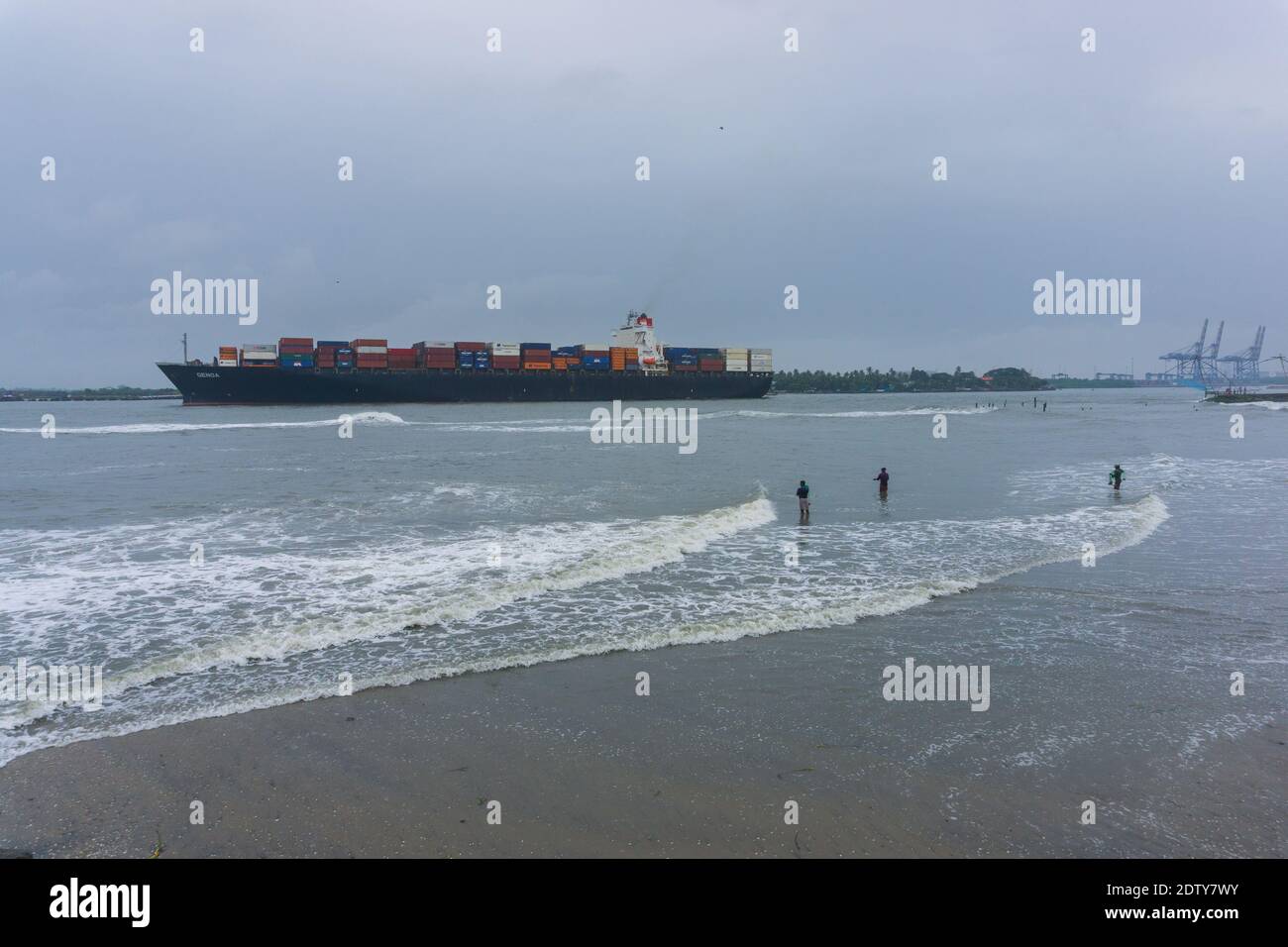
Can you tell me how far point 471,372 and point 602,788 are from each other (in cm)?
8526

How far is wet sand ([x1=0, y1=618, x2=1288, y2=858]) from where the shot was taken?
15.9 feet

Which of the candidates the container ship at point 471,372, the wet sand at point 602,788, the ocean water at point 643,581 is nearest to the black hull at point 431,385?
the container ship at point 471,372

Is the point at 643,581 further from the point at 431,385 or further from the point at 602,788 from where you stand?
the point at 431,385

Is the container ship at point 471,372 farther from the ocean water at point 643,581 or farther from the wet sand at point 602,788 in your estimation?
the wet sand at point 602,788

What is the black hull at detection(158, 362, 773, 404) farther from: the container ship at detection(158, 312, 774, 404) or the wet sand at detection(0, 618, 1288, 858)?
the wet sand at detection(0, 618, 1288, 858)

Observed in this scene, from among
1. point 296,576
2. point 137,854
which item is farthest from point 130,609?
point 137,854

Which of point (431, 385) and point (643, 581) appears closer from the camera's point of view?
point (643, 581)

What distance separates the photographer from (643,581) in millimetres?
12039

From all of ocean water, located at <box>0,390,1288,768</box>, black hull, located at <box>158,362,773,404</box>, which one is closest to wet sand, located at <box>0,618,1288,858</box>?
ocean water, located at <box>0,390,1288,768</box>

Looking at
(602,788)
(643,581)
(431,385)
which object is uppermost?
(431,385)

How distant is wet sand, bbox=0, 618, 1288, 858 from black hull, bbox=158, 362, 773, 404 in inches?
3089

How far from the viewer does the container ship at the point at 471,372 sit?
7756 centimetres

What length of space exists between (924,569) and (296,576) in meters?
10.9

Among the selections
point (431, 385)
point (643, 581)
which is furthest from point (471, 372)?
point (643, 581)
